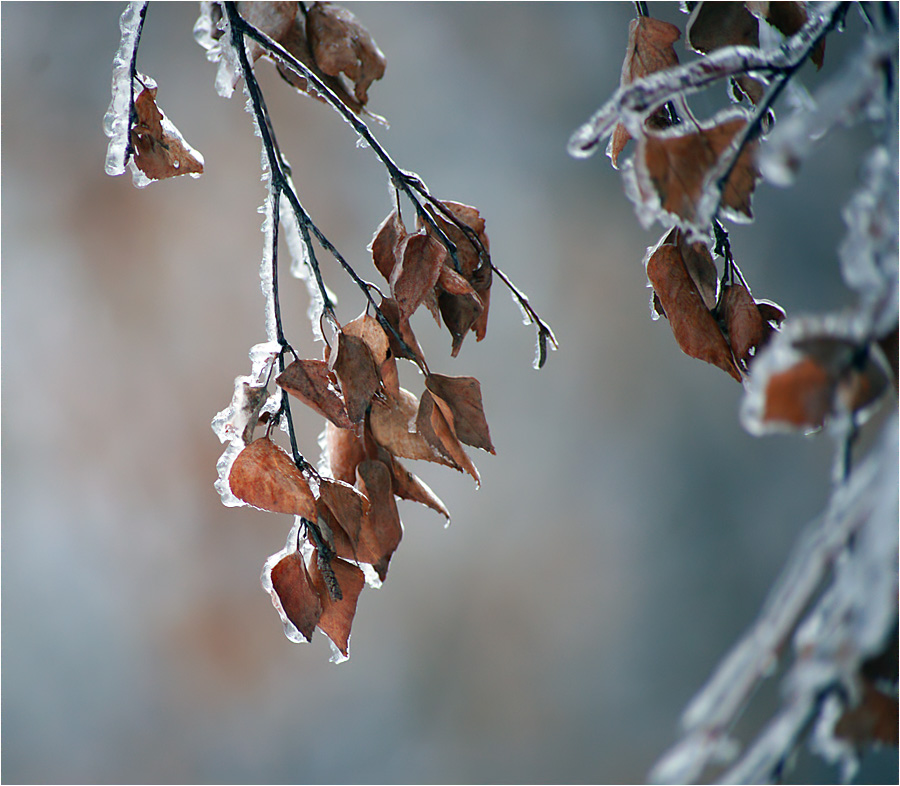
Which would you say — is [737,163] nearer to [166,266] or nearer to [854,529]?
[854,529]

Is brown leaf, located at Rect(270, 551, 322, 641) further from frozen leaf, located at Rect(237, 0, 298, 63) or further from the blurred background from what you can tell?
the blurred background

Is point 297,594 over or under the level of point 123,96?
under

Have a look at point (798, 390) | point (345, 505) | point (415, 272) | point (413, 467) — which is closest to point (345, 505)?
point (345, 505)

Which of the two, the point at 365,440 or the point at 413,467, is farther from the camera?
the point at 413,467

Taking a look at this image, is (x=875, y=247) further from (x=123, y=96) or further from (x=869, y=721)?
(x=123, y=96)

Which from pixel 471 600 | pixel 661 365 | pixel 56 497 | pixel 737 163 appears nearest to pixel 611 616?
pixel 471 600

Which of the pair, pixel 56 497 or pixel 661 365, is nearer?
pixel 56 497

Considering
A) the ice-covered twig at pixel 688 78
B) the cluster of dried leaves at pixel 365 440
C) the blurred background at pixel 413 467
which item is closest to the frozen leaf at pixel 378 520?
the cluster of dried leaves at pixel 365 440
